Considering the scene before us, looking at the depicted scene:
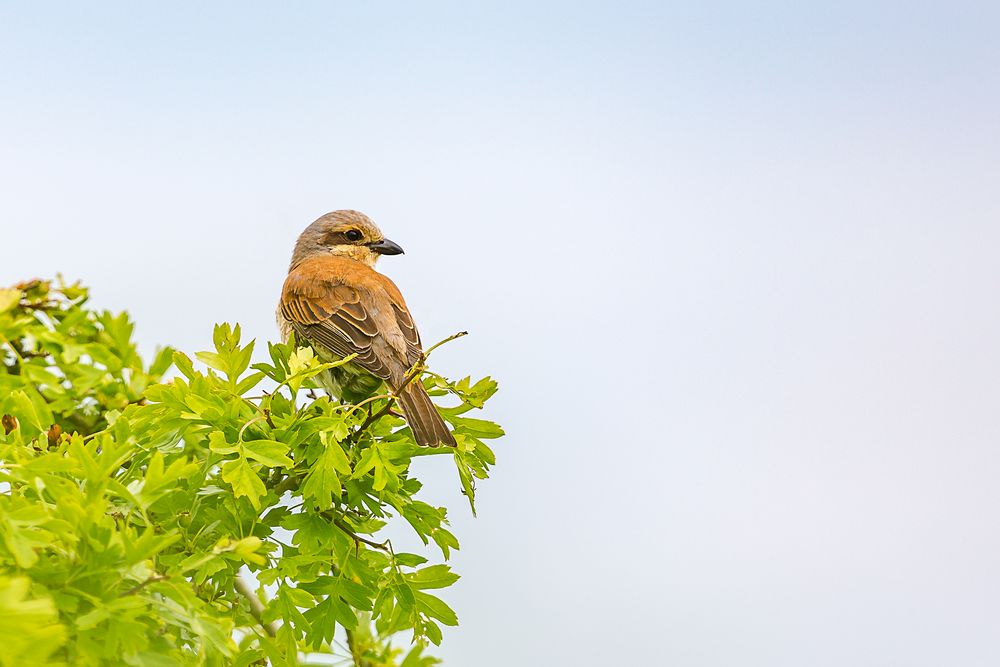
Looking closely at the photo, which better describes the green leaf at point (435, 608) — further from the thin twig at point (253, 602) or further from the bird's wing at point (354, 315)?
the bird's wing at point (354, 315)

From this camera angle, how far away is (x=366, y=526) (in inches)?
134

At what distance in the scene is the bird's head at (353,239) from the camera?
6508mm

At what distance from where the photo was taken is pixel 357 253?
21.4ft

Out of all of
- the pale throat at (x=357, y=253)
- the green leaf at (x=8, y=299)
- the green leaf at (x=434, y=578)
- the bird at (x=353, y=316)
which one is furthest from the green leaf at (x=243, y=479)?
the pale throat at (x=357, y=253)

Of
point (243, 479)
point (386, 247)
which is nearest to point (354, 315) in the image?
point (386, 247)

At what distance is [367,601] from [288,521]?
1.19 ft

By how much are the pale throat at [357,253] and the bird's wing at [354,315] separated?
42 cm

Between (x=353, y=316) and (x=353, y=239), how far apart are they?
128 centimetres

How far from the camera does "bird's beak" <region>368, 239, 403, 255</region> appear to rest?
257 inches

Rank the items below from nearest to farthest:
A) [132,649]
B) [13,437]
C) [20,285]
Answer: [132,649] → [13,437] → [20,285]

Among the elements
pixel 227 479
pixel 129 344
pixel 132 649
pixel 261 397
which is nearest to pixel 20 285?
pixel 129 344

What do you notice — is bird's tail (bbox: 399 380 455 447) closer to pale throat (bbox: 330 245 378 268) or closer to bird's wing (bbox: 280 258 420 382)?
bird's wing (bbox: 280 258 420 382)

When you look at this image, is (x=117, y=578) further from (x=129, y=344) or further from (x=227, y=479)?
(x=129, y=344)

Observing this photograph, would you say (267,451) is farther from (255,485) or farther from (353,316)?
(353,316)
